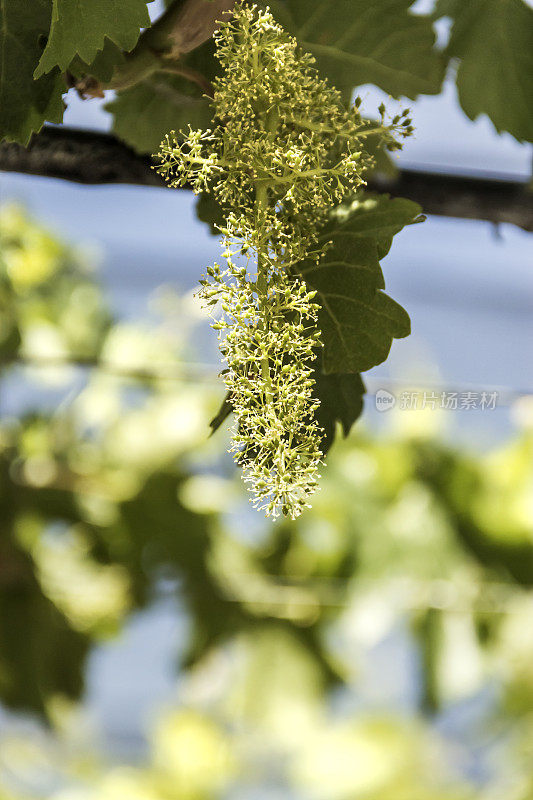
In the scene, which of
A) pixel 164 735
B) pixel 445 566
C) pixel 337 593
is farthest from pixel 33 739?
pixel 445 566

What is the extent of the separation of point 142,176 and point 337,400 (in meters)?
0.11

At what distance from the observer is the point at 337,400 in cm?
14

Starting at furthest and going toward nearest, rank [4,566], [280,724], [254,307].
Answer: [280,724] < [4,566] < [254,307]

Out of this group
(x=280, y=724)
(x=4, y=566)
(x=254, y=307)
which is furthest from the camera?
(x=280, y=724)

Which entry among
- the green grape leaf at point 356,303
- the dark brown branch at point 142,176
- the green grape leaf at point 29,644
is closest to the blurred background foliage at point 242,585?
the green grape leaf at point 29,644

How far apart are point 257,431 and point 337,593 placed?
769mm

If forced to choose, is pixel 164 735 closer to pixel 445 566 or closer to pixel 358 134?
pixel 445 566

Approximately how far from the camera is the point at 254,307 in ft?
0.34

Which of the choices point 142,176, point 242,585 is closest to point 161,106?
point 142,176

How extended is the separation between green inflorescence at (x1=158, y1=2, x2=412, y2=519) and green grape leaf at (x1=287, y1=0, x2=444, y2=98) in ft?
0.13

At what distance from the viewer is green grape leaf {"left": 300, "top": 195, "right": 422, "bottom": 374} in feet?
0.42

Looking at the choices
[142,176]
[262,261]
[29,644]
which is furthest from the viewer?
[29,644]

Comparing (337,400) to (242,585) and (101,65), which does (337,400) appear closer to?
(101,65)
